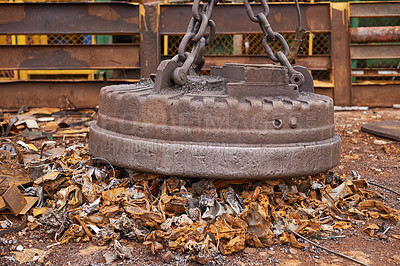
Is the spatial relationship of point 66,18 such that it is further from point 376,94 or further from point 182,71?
point 376,94

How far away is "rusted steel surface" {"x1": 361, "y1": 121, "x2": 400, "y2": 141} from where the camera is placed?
20.6ft

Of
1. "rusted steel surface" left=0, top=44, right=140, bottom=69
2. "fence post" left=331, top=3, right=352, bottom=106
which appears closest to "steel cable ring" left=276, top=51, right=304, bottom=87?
"rusted steel surface" left=0, top=44, right=140, bottom=69

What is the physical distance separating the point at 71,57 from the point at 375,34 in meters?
6.11

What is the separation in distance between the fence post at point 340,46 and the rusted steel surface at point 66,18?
13.3 ft

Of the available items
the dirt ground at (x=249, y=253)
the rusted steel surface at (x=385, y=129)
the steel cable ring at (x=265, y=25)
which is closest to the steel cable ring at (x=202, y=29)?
the steel cable ring at (x=265, y=25)

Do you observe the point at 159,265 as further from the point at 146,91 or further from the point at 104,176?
the point at 146,91

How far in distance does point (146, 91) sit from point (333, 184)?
1.78 metres

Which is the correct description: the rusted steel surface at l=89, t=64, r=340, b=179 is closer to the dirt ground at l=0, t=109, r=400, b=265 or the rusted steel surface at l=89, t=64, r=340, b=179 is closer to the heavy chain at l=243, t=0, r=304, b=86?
the heavy chain at l=243, t=0, r=304, b=86

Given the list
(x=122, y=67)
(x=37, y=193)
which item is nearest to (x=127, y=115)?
(x=37, y=193)

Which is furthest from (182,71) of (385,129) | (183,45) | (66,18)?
(66,18)

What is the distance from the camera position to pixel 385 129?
657cm

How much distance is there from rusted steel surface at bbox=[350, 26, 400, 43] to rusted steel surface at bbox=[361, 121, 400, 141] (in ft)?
7.55

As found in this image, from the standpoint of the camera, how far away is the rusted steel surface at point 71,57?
800cm

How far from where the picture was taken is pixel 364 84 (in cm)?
870
